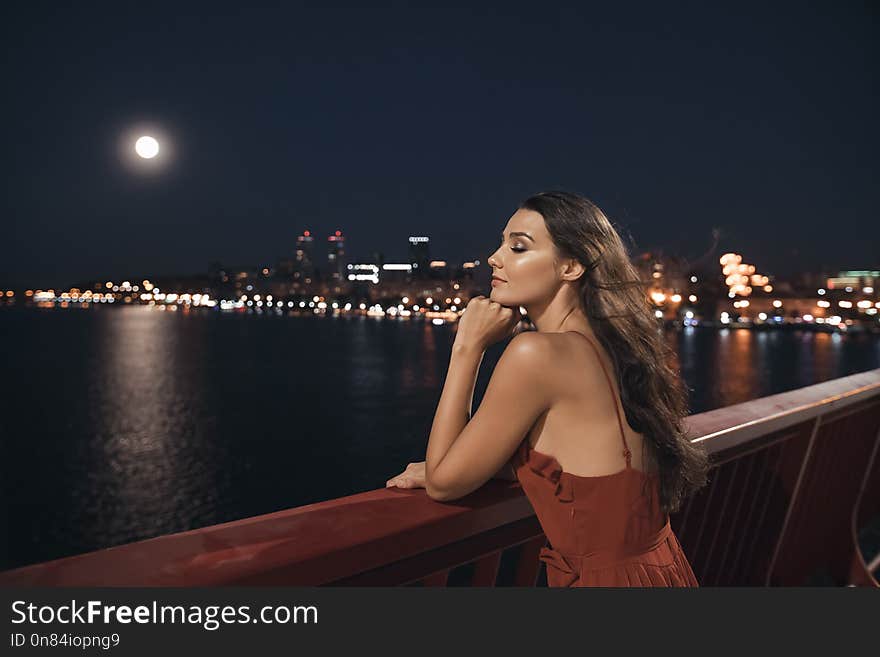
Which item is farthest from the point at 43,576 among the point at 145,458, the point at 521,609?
the point at 145,458

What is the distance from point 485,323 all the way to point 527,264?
15 cm

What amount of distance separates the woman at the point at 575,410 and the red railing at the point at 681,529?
9 centimetres

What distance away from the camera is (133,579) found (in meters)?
0.81

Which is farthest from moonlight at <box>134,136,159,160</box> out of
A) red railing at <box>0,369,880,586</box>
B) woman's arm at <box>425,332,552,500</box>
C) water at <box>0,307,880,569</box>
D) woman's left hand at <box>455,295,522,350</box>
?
woman's arm at <box>425,332,552,500</box>

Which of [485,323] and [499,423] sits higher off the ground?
[485,323]

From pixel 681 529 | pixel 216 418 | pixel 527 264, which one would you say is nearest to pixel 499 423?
pixel 527 264

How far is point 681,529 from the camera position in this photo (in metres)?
1.89

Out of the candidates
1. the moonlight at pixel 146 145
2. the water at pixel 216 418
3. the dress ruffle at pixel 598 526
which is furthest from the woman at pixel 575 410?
the water at pixel 216 418

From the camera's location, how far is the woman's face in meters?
1.28

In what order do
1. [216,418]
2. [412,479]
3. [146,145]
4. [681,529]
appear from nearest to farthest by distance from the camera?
[412,479] < [681,529] < [146,145] < [216,418]

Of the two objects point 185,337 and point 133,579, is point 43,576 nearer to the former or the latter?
point 133,579

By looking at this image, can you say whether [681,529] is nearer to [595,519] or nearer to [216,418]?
[595,519]

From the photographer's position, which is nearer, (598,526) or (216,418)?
(598,526)

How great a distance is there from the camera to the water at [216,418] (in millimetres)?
30109
